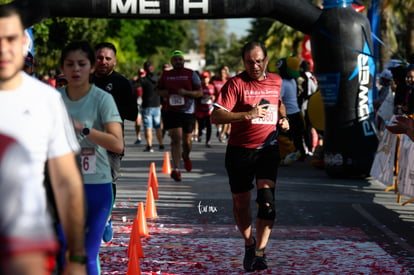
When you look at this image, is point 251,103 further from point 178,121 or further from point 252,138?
point 178,121

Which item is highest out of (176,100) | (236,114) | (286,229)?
(236,114)

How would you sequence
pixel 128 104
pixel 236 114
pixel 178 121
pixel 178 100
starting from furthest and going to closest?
pixel 178 100 → pixel 178 121 → pixel 128 104 → pixel 236 114

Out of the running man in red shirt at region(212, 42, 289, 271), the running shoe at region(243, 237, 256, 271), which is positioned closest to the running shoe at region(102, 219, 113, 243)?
the running man in red shirt at region(212, 42, 289, 271)

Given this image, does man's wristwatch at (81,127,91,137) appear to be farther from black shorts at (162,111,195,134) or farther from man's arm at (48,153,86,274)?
black shorts at (162,111,195,134)

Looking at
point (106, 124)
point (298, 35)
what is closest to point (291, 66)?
point (106, 124)

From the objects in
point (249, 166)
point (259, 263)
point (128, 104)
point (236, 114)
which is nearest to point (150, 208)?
point (128, 104)

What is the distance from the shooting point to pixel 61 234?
4.54 metres

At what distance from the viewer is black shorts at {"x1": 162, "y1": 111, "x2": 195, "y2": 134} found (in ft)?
46.5

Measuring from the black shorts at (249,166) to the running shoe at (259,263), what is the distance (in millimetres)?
577

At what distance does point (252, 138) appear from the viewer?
7.47 m

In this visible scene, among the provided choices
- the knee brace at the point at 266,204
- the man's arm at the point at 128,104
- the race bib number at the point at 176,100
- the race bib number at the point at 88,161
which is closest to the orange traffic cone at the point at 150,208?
the man's arm at the point at 128,104

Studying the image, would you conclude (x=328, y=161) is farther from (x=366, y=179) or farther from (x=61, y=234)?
(x=61, y=234)

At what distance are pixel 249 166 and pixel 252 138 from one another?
236mm

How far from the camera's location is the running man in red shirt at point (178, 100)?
554 inches
